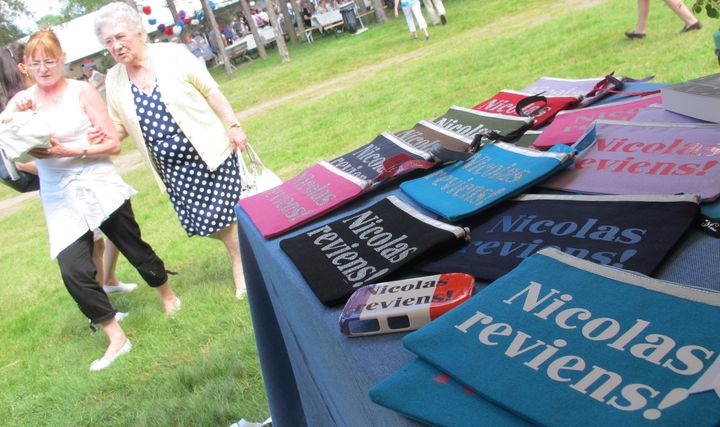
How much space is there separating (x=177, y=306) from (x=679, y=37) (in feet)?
18.4

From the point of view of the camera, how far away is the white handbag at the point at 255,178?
3.28 m

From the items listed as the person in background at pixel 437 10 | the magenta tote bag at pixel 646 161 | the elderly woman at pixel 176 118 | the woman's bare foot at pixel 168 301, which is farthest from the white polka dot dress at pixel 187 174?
the person in background at pixel 437 10

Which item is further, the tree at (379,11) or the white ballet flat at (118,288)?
the tree at (379,11)

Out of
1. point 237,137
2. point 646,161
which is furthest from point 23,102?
point 646,161

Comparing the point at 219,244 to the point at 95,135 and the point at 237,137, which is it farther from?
the point at 95,135

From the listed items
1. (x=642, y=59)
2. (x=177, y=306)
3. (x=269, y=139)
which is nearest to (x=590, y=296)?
(x=177, y=306)

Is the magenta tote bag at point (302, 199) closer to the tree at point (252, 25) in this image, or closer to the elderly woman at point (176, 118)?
the elderly woman at point (176, 118)

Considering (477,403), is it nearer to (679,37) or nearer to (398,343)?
(398,343)

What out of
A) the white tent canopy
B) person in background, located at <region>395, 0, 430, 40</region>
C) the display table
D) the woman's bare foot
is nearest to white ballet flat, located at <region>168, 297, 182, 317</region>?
the woman's bare foot

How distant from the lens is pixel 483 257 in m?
1.10

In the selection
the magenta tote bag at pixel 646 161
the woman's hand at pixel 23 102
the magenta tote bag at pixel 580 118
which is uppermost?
the woman's hand at pixel 23 102

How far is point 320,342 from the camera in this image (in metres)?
1.18

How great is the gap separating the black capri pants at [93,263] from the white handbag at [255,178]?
72cm

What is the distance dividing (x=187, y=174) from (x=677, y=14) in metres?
5.42
